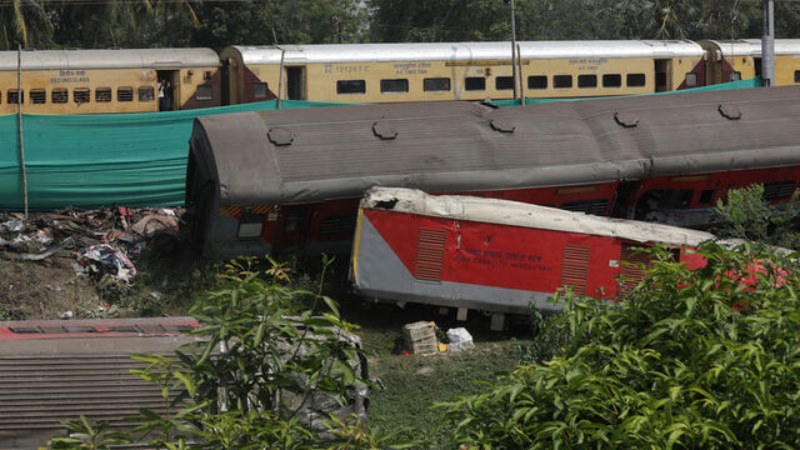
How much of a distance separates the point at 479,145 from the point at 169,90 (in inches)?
446

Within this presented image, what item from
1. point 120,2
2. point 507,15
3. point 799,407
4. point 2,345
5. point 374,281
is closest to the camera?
point 799,407

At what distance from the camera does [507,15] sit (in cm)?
4772

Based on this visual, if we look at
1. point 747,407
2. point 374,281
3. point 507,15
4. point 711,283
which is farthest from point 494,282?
point 507,15

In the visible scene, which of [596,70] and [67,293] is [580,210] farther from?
[596,70]

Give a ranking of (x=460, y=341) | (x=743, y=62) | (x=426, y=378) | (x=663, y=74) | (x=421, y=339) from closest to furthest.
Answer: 1. (x=426, y=378)
2. (x=421, y=339)
3. (x=460, y=341)
4. (x=663, y=74)
5. (x=743, y=62)

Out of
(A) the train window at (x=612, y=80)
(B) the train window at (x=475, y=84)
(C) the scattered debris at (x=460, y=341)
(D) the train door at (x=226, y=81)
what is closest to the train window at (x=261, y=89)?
(D) the train door at (x=226, y=81)

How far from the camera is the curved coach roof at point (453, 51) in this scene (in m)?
26.5

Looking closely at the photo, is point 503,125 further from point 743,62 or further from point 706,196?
point 743,62

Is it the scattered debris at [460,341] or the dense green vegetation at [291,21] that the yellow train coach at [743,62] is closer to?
the dense green vegetation at [291,21]

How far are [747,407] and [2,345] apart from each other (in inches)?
265

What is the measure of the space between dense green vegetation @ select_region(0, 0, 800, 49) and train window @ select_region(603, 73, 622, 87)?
11.4 metres

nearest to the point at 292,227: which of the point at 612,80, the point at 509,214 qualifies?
the point at 509,214

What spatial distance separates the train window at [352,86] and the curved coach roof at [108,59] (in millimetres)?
2841

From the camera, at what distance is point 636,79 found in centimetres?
2883
